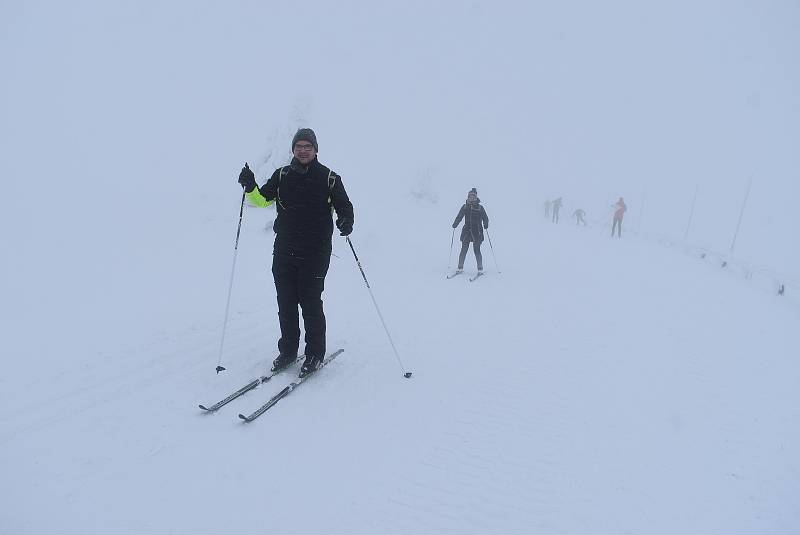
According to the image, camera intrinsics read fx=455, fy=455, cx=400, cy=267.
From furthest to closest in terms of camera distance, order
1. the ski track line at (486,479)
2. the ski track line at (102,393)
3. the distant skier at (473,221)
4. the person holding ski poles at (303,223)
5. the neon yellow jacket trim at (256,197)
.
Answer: the distant skier at (473,221), the neon yellow jacket trim at (256,197), the person holding ski poles at (303,223), the ski track line at (102,393), the ski track line at (486,479)

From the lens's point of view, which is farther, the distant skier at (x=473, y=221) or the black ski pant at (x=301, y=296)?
the distant skier at (x=473, y=221)

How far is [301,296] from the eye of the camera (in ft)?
18.5

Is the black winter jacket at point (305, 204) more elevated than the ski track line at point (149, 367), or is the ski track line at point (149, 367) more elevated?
the black winter jacket at point (305, 204)

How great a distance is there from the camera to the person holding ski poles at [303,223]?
17.3 feet

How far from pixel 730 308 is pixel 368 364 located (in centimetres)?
1023

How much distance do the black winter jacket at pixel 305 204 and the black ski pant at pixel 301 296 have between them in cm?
14

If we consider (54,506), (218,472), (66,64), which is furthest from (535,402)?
(66,64)

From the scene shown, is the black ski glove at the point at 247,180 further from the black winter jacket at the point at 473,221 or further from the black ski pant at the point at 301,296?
the black winter jacket at the point at 473,221

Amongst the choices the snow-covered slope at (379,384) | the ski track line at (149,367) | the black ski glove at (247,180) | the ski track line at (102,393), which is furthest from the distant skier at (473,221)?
the ski track line at (102,393)

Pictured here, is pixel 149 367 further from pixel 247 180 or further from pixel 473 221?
pixel 473 221

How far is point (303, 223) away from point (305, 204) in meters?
0.23

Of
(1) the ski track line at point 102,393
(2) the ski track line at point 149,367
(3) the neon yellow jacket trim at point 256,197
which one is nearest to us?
(1) the ski track line at point 102,393

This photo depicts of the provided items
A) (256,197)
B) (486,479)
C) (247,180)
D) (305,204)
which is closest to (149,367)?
(256,197)

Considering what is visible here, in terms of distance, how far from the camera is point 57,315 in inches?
285
